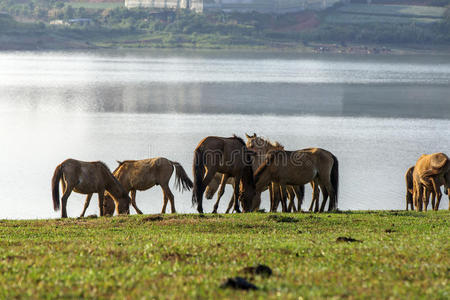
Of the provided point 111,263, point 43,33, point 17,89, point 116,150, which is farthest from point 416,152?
point 43,33

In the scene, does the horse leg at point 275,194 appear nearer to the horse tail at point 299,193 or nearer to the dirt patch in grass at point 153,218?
the horse tail at point 299,193

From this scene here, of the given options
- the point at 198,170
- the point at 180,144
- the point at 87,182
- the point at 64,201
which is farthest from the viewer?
the point at 180,144

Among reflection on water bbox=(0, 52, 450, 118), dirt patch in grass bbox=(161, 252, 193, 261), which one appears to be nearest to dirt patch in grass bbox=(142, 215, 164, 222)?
dirt patch in grass bbox=(161, 252, 193, 261)

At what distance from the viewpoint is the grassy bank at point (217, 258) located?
823 cm

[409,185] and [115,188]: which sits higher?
[115,188]

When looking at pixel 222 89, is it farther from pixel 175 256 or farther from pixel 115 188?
pixel 175 256

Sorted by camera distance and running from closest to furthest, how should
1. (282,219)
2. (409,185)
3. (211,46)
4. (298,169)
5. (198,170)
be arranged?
(282,219)
(198,170)
(298,169)
(409,185)
(211,46)

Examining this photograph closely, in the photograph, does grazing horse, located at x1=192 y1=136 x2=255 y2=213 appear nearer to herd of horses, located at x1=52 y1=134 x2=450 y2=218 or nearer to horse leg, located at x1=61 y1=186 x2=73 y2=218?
herd of horses, located at x1=52 y1=134 x2=450 y2=218

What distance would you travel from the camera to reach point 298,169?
18.3 meters

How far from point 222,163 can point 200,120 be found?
95.9 feet

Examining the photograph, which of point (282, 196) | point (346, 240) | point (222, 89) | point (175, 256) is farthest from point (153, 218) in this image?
point (222, 89)

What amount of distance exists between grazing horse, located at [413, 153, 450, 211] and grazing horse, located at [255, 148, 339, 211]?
10.1ft

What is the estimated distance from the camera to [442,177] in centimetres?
2041

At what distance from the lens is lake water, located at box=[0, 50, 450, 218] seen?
90.4 ft
